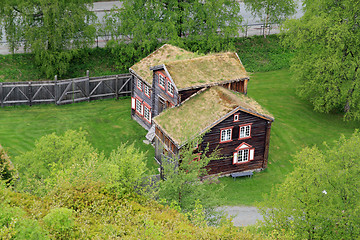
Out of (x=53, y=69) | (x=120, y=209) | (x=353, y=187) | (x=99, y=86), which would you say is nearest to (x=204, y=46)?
(x=99, y=86)

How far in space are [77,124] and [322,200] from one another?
97.9 feet

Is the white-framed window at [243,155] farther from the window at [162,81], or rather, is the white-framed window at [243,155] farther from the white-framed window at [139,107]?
the white-framed window at [139,107]

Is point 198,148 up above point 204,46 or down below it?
below

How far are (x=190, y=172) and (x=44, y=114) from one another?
81.1 ft

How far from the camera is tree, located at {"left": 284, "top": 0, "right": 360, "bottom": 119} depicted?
2200 inches

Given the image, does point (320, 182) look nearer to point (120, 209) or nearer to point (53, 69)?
point (120, 209)

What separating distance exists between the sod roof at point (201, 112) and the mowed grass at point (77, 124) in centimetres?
514

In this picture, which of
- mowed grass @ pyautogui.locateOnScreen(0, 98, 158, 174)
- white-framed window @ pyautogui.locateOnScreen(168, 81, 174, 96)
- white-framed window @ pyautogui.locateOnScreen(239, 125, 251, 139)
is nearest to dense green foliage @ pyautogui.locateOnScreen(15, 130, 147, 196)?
white-framed window @ pyautogui.locateOnScreen(168, 81, 174, 96)

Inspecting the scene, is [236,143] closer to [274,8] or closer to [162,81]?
[162,81]

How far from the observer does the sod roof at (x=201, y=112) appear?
46812mm

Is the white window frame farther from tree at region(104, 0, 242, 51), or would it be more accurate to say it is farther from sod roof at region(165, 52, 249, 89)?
tree at region(104, 0, 242, 51)

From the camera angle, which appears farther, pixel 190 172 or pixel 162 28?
pixel 162 28

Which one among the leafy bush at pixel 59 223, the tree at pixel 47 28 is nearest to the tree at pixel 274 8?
the tree at pixel 47 28

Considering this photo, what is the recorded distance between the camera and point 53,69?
63.2 m
